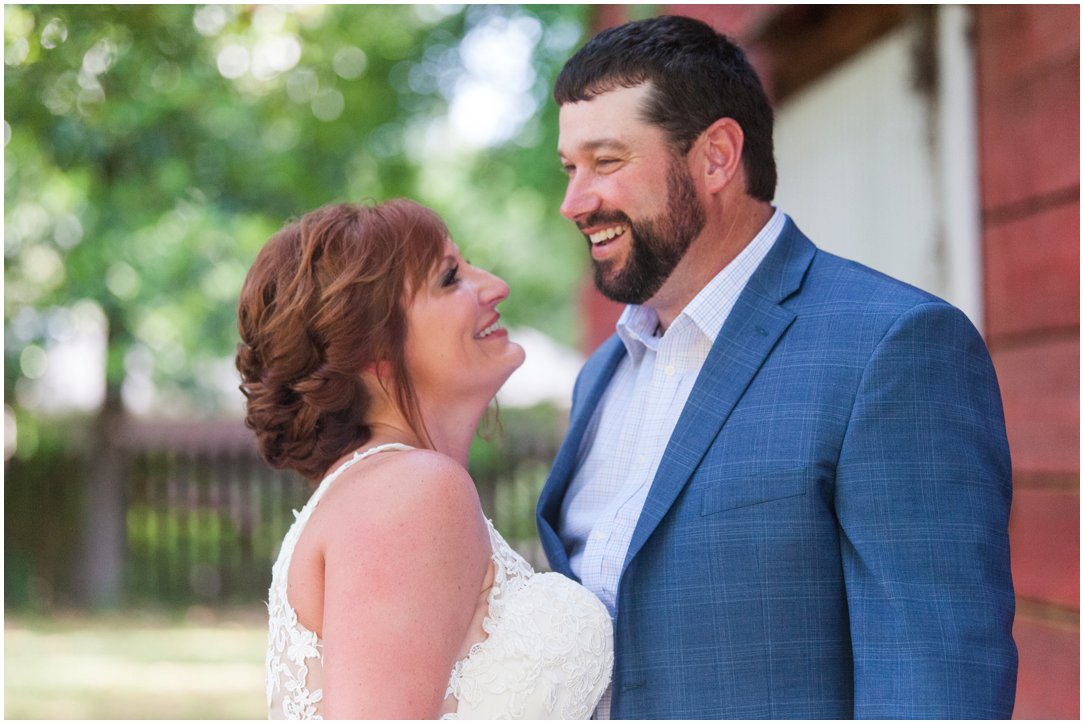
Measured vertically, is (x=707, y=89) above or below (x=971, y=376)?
above

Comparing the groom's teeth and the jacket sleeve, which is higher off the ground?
the groom's teeth

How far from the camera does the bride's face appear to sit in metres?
2.50

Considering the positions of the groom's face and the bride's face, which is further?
the groom's face

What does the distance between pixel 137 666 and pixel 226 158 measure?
446 centimetres

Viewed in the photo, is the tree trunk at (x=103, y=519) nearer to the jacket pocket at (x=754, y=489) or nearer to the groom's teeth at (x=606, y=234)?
the groom's teeth at (x=606, y=234)

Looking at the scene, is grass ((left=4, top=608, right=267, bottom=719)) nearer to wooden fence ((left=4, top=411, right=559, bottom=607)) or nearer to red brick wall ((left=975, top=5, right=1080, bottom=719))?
wooden fence ((left=4, top=411, right=559, bottom=607))

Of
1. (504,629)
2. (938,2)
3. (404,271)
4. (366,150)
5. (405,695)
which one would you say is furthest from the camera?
(366,150)

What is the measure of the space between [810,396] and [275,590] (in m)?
1.13

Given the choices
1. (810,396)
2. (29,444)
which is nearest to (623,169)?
(810,396)

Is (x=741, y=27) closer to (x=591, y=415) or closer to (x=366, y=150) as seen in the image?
(x=591, y=415)

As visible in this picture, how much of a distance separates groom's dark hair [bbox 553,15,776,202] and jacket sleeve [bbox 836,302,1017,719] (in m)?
0.76

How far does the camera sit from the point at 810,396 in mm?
2162

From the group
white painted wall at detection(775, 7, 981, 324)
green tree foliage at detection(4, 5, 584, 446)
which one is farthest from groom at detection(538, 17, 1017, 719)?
green tree foliage at detection(4, 5, 584, 446)

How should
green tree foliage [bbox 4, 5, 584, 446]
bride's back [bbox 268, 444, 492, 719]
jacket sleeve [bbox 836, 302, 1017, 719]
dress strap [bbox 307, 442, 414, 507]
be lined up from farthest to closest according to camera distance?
green tree foliage [bbox 4, 5, 584, 446] → dress strap [bbox 307, 442, 414, 507] → bride's back [bbox 268, 444, 492, 719] → jacket sleeve [bbox 836, 302, 1017, 719]
